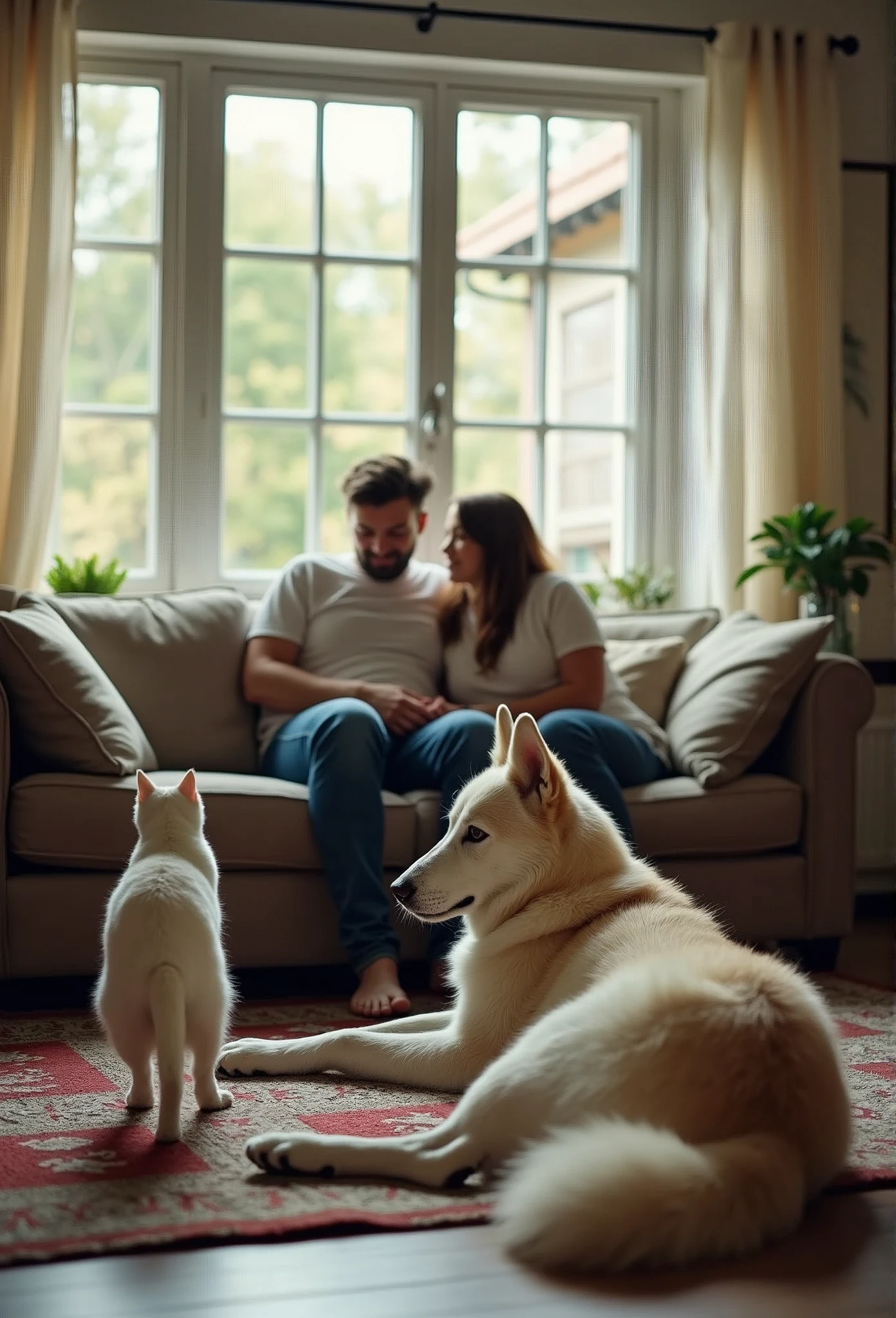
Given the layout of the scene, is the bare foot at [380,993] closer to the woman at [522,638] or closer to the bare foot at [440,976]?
the bare foot at [440,976]

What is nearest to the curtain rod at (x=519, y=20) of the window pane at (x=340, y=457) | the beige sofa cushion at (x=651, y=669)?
the window pane at (x=340, y=457)

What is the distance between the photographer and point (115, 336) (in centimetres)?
395

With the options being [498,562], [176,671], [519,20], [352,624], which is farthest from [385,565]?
[519,20]

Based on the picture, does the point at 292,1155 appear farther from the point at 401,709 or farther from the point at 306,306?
the point at 306,306

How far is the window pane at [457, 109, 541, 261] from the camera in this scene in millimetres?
4184

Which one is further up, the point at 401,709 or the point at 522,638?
the point at 522,638

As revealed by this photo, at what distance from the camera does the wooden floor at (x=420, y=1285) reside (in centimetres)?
128

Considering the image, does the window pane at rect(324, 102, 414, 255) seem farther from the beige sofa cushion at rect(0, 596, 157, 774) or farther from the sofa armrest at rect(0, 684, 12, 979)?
the sofa armrest at rect(0, 684, 12, 979)

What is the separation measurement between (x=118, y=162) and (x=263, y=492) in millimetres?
1018

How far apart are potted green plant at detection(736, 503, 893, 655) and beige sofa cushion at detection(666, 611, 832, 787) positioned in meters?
0.44

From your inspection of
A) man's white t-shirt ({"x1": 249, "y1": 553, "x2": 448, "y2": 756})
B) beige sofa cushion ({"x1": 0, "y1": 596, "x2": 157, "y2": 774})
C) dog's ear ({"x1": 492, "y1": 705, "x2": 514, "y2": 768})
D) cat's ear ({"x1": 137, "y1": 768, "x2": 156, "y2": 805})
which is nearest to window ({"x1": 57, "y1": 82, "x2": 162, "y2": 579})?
man's white t-shirt ({"x1": 249, "y1": 553, "x2": 448, "y2": 756})

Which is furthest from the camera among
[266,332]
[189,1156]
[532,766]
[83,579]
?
[266,332]

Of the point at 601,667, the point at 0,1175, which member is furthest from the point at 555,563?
the point at 0,1175

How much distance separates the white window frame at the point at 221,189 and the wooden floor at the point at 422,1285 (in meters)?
2.74
